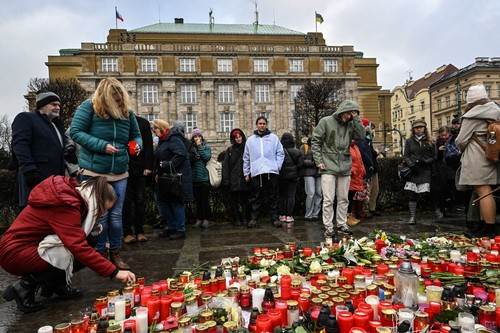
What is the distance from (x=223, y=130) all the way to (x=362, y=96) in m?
23.5

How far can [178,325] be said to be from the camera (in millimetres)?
1989

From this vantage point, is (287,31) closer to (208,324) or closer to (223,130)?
(223,130)

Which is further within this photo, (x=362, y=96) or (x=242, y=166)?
(x=362, y=96)

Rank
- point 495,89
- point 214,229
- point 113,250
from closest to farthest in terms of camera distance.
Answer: point 113,250 → point 214,229 → point 495,89

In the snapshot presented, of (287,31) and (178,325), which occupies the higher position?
(287,31)

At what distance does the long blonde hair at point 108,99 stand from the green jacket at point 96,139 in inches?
4.1

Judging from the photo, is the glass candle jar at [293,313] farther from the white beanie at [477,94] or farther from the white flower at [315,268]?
the white beanie at [477,94]

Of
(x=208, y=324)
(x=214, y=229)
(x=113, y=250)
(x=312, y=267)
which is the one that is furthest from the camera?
(x=214, y=229)

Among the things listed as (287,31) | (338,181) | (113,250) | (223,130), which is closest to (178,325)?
(113,250)

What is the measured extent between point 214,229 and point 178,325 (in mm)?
4366

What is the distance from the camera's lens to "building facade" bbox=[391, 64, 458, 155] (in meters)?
67.4

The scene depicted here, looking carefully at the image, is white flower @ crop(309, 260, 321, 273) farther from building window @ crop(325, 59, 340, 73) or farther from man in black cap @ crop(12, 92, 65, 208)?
building window @ crop(325, 59, 340, 73)

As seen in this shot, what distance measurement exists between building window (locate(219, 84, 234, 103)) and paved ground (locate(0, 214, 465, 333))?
5047cm

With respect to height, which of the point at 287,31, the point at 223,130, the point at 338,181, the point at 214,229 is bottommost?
the point at 214,229
